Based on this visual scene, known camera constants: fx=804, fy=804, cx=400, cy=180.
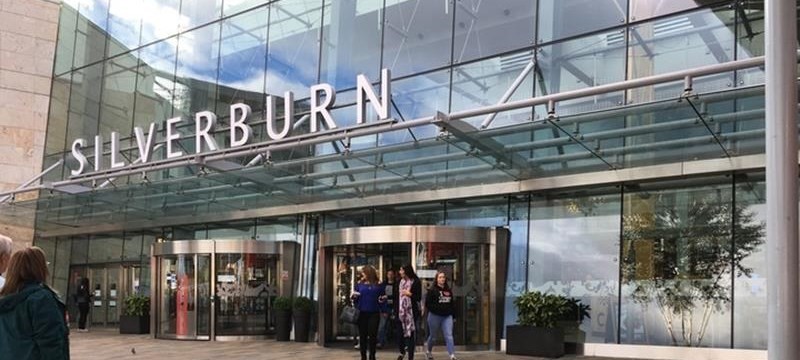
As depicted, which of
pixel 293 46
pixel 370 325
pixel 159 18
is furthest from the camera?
pixel 159 18

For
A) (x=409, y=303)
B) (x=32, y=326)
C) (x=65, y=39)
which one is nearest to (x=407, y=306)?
(x=409, y=303)

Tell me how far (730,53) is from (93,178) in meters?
13.1

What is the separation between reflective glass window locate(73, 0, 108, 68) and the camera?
86.1 ft

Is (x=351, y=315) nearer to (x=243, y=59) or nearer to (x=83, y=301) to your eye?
(x=243, y=59)

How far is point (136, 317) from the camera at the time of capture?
2159 cm

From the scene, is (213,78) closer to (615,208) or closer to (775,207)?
(615,208)

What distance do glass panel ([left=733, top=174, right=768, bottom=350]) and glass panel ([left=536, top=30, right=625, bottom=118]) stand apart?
2721 mm

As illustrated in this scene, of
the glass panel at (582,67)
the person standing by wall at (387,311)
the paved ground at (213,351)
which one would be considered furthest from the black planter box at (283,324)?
the glass panel at (582,67)

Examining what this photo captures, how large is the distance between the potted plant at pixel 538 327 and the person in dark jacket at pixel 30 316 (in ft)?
35.7

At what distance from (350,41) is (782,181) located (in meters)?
14.3

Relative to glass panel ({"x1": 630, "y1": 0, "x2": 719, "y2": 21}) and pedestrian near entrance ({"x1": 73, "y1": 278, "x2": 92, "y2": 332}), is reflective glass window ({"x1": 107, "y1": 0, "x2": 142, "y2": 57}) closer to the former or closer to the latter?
pedestrian near entrance ({"x1": 73, "y1": 278, "x2": 92, "y2": 332})

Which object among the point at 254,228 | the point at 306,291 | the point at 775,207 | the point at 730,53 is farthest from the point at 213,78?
the point at 775,207

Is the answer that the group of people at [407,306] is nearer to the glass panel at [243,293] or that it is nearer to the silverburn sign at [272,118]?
the silverburn sign at [272,118]

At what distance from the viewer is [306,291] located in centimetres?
1898
